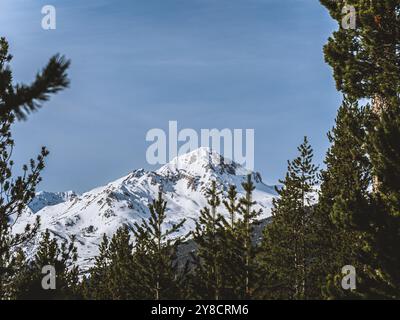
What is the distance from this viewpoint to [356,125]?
16156 millimetres

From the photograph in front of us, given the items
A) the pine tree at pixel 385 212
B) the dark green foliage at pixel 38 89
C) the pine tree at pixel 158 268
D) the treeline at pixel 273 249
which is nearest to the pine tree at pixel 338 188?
the treeline at pixel 273 249

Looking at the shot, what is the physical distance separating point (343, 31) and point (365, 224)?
643 centimetres

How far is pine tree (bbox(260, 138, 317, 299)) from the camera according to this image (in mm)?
33888

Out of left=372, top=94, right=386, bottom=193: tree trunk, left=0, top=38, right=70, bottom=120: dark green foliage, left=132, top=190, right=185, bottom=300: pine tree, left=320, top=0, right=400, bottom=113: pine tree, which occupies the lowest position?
left=132, top=190, right=185, bottom=300: pine tree

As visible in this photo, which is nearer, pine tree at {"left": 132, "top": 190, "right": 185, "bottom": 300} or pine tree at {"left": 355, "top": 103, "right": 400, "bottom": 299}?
pine tree at {"left": 355, "top": 103, "right": 400, "bottom": 299}

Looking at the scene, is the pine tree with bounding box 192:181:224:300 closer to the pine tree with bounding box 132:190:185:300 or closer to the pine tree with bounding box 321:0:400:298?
the pine tree with bounding box 132:190:185:300

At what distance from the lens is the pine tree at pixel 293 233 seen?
33.9 metres

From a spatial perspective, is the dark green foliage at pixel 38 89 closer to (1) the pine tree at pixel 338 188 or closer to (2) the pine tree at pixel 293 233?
(1) the pine tree at pixel 338 188

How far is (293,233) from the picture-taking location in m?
35.8

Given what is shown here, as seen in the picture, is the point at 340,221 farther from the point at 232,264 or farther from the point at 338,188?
the point at 338,188

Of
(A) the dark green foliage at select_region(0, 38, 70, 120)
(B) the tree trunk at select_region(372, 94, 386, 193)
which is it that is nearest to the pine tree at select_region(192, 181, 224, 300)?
(B) the tree trunk at select_region(372, 94, 386, 193)

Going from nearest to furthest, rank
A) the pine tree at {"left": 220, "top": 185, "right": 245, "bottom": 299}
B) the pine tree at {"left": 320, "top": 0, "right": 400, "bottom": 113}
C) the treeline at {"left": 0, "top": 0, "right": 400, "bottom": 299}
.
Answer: the treeline at {"left": 0, "top": 0, "right": 400, "bottom": 299} < the pine tree at {"left": 320, "top": 0, "right": 400, "bottom": 113} < the pine tree at {"left": 220, "top": 185, "right": 245, "bottom": 299}

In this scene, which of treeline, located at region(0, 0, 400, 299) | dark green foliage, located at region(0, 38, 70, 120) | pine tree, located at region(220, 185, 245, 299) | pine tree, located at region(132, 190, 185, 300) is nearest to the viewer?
dark green foliage, located at region(0, 38, 70, 120)
